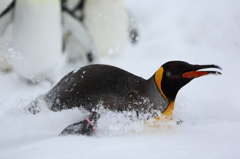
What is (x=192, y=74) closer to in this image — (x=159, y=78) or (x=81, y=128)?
(x=159, y=78)

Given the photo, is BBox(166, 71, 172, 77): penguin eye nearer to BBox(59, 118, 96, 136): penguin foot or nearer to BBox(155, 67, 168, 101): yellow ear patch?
BBox(155, 67, 168, 101): yellow ear patch

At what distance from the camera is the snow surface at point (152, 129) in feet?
2.36

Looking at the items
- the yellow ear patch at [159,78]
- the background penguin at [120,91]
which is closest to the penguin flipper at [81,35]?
the background penguin at [120,91]

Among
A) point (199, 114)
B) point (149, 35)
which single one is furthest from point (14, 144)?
point (149, 35)

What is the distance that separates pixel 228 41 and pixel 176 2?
70 centimetres

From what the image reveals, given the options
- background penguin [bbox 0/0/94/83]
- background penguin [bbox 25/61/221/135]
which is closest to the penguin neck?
background penguin [bbox 25/61/221/135]

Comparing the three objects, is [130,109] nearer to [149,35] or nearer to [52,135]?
[52,135]

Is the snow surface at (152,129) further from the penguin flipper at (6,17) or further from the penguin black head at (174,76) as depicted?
the penguin flipper at (6,17)

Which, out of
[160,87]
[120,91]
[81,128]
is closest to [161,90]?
[160,87]

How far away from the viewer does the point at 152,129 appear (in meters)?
0.90

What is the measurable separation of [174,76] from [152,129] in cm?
15

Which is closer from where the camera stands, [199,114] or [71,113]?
[71,113]

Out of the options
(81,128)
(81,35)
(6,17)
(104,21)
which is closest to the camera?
(81,128)

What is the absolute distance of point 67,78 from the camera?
99 centimetres
